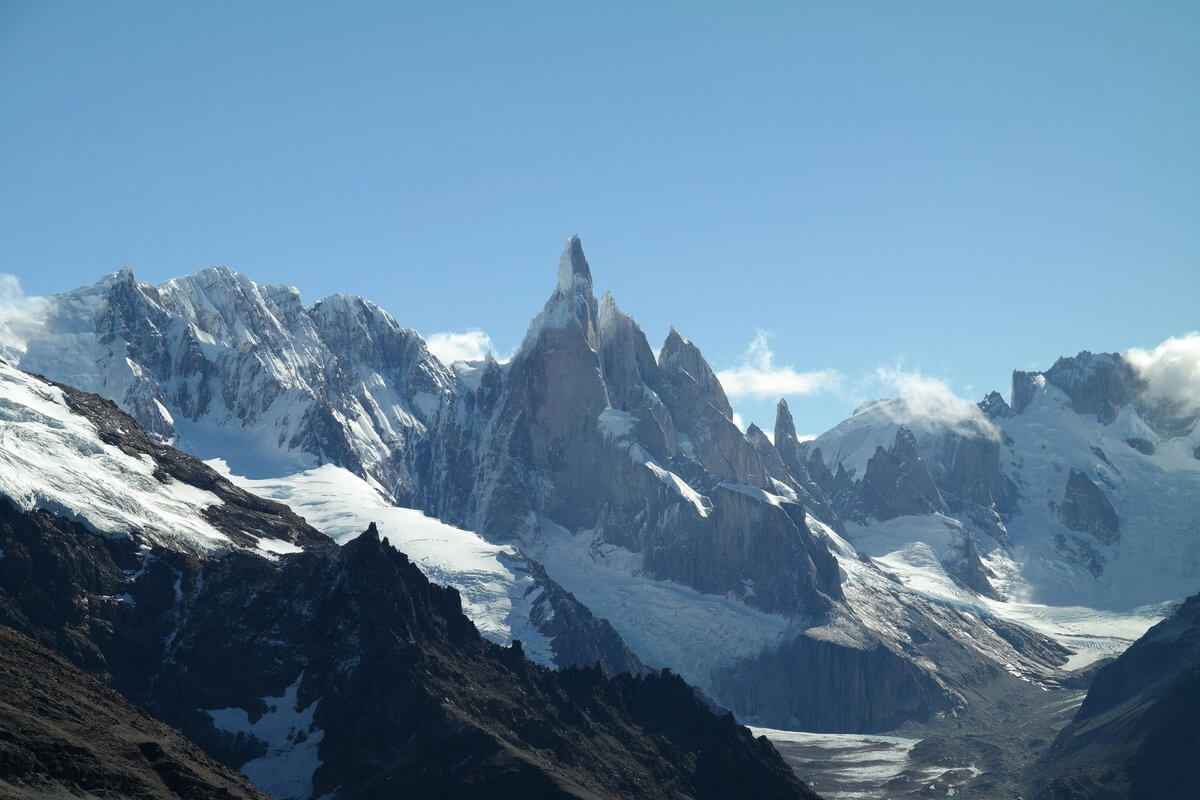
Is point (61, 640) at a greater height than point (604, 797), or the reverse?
point (61, 640)

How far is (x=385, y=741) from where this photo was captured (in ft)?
645

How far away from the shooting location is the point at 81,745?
144 meters

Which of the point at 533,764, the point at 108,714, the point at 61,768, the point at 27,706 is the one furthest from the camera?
the point at 533,764

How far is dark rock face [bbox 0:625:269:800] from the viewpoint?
452 feet

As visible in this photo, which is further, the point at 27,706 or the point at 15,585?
the point at 15,585

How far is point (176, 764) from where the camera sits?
154125mm

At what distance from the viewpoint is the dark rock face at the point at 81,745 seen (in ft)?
452

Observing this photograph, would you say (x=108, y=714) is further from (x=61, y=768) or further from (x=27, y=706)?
(x=61, y=768)

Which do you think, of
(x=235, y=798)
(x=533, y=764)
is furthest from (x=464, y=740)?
(x=235, y=798)

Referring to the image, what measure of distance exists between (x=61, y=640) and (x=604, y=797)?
69.0 meters

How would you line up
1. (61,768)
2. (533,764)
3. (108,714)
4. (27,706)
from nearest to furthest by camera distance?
(61,768) < (27,706) < (108,714) < (533,764)

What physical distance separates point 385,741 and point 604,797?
27291 mm

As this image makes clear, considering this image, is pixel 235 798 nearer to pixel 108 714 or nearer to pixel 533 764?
pixel 108 714

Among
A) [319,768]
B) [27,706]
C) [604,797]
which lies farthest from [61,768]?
[604,797]
